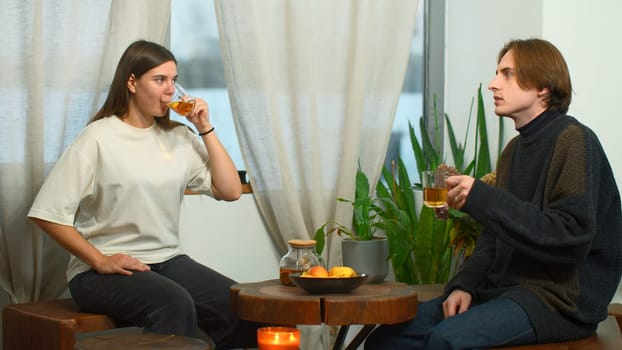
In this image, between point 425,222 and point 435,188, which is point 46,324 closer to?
point 435,188

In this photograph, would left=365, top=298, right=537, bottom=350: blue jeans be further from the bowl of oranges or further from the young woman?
the young woman

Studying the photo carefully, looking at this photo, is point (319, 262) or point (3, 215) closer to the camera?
point (319, 262)

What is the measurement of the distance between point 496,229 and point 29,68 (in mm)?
1792

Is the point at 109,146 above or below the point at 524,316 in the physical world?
above

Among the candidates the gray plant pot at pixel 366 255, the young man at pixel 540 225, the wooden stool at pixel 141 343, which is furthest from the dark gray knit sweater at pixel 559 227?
the wooden stool at pixel 141 343

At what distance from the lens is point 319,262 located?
2.79m

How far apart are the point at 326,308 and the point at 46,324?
0.94 meters

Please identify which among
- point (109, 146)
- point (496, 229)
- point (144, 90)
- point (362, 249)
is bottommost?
point (362, 249)

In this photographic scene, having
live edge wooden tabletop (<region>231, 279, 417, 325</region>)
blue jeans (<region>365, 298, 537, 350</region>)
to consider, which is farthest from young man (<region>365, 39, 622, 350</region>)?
live edge wooden tabletop (<region>231, 279, 417, 325</region>)

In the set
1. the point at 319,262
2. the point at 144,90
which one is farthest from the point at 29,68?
the point at 319,262

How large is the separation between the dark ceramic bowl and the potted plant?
1.40ft

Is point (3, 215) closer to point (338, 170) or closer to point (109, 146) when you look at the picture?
point (109, 146)

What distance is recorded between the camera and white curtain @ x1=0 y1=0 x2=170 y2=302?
3.11 meters

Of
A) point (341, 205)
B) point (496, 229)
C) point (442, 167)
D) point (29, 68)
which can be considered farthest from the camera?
point (341, 205)
